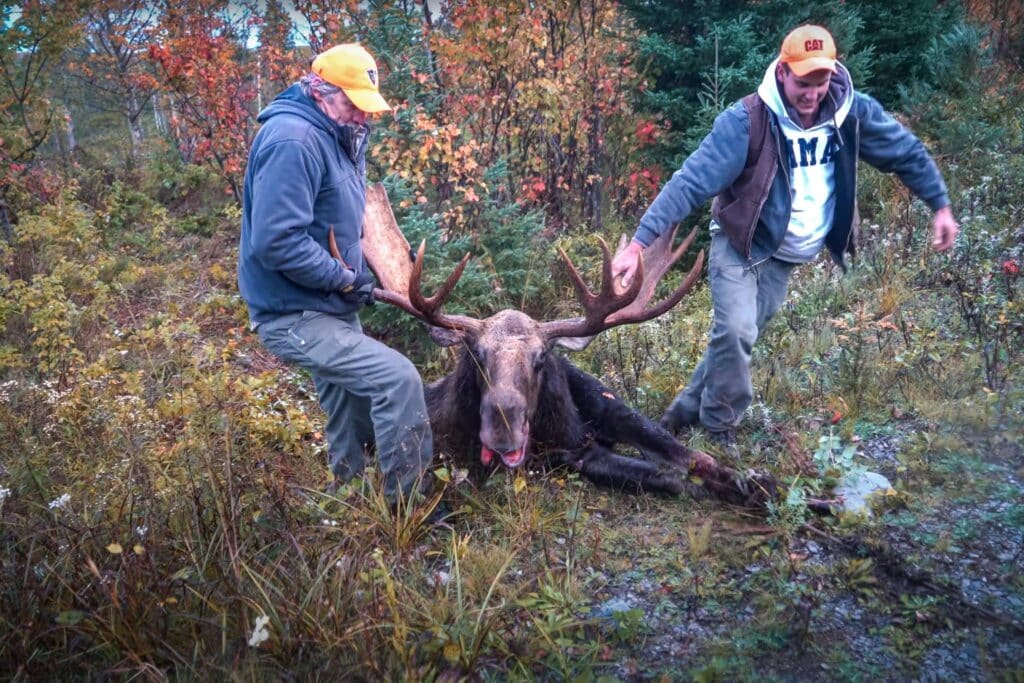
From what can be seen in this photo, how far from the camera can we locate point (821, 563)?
402 centimetres

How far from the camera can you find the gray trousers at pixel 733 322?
496 cm

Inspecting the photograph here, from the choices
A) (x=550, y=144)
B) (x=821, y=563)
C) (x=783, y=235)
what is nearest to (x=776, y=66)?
(x=783, y=235)

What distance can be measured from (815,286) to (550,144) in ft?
15.3

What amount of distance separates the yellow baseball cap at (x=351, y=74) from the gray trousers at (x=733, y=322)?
2284mm

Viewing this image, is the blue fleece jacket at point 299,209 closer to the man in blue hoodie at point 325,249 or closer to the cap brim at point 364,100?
the man in blue hoodie at point 325,249

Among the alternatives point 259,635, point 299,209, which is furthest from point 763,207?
point 259,635

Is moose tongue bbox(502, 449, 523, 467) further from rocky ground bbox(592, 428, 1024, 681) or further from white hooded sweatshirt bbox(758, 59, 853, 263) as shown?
white hooded sweatshirt bbox(758, 59, 853, 263)

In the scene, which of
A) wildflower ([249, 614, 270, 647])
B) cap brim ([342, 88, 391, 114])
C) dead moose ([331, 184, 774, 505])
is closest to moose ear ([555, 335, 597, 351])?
dead moose ([331, 184, 774, 505])

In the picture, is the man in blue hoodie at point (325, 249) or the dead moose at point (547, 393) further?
the dead moose at point (547, 393)

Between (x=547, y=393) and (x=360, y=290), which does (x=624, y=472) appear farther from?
(x=360, y=290)

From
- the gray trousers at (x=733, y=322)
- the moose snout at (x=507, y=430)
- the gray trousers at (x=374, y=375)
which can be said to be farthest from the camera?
the gray trousers at (x=733, y=322)

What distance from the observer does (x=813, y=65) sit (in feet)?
14.3

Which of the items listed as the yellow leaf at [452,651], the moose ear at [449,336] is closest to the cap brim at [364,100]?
the moose ear at [449,336]

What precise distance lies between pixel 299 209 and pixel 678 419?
307 centimetres
